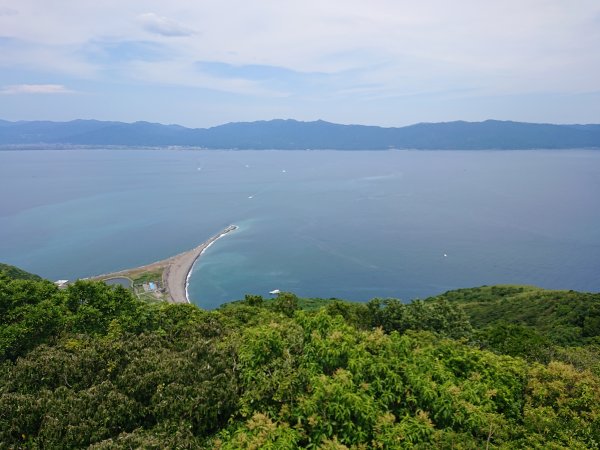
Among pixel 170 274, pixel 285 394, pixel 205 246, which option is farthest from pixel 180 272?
pixel 285 394

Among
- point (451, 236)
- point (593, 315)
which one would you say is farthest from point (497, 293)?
point (451, 236)

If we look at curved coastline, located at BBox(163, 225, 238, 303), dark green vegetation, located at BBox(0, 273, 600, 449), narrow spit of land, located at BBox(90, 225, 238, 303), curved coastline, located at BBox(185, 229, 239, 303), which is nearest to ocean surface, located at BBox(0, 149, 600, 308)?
curved coastline, located at BBox(185, 229, 239, 303)

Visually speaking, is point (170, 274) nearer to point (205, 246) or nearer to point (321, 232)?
point (205, 246)

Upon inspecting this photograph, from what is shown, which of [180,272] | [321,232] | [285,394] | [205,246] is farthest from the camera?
[321,232]

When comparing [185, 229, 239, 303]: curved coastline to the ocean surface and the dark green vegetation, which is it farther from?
the dark green vegetation

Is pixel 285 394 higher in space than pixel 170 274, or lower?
higher
